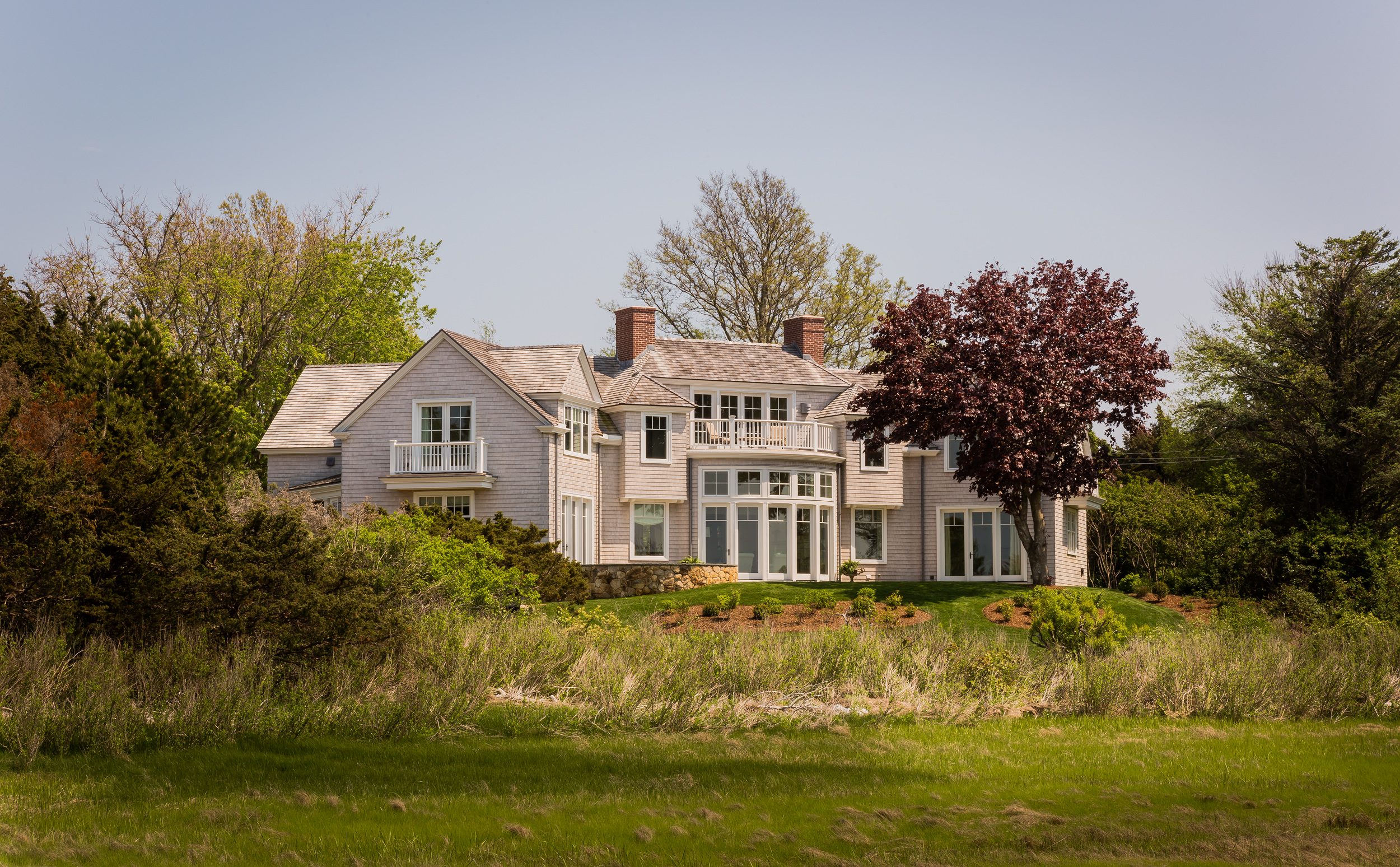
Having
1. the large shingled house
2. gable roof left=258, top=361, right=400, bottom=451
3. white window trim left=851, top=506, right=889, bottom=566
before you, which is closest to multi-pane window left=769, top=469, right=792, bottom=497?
the large shingled house

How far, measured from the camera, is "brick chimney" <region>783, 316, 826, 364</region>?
129 ft

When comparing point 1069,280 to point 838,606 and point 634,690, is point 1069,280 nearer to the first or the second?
point 838,606

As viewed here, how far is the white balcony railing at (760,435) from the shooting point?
117ft

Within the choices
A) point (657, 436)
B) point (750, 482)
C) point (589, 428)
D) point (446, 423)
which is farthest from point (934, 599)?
point (446, 423)

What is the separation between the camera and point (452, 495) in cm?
3262

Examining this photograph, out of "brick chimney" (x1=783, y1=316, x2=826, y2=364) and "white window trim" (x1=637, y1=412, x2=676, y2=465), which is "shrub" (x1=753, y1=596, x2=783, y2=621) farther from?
"brick chimney" (x1=783, y1=316, x2=826, y2=364)

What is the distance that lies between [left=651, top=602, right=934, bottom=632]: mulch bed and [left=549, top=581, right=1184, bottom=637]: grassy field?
577mm

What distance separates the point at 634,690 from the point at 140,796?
560cm

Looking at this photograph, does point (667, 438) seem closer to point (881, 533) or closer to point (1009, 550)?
point (881, 533)

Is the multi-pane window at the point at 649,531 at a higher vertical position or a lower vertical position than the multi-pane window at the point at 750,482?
lower

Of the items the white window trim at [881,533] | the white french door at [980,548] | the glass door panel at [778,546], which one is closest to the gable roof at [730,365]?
the white window trim at [881,533]

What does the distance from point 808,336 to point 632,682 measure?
26636 millimetres

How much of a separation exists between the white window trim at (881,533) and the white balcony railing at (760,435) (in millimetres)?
2083

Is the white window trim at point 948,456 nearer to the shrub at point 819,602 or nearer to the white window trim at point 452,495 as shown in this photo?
the shrub at point 819,602
